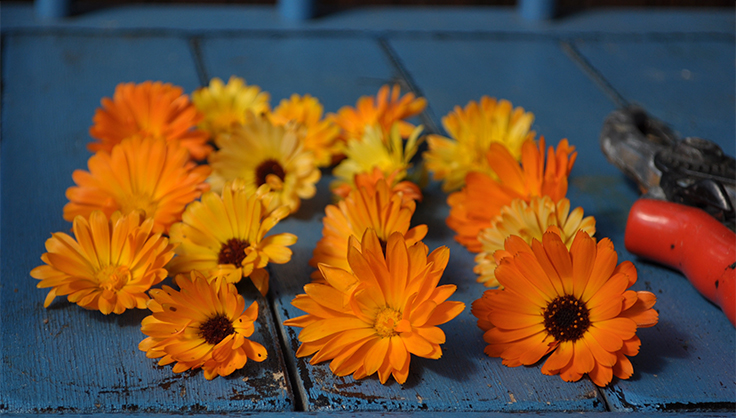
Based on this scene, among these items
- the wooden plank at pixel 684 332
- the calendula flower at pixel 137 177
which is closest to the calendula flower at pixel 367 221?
the calendula flower at pixel 137 177

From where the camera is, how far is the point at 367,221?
823 mm

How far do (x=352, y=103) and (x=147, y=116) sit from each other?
48 centimetres

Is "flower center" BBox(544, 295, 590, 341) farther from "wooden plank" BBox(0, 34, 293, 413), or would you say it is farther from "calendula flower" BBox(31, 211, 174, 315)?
"calendula flower" BBox(31, 211, 174, 315)

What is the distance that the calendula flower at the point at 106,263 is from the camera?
77 centimetres

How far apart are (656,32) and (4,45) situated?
175 cm

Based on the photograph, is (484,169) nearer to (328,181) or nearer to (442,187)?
(442,187)

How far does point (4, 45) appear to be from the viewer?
1.59 m

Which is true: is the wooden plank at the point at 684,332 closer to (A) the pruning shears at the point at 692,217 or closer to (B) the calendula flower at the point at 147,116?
(A) the pruning shears at the point at 692,217

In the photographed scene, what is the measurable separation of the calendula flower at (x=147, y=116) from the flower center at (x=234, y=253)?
0.96ft

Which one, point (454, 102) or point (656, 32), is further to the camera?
point (656, 32)

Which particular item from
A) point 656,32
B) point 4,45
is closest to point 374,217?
point 4,45

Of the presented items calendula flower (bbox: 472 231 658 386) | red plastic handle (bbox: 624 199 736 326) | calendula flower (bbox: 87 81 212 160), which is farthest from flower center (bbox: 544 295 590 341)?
calendula flower (bbox: 87 81 212 160)

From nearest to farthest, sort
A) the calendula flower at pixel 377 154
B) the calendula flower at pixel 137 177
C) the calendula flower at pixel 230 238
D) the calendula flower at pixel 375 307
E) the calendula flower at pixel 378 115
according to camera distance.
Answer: the calendula flower at pixel 375 307
the calendula flower at pixel 230 238
the calendula flower at pixel 137 177
the calendula flower at pixel 377 154
the calendula flower at pixel 378 115

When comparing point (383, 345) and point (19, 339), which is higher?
point (19, 339)
